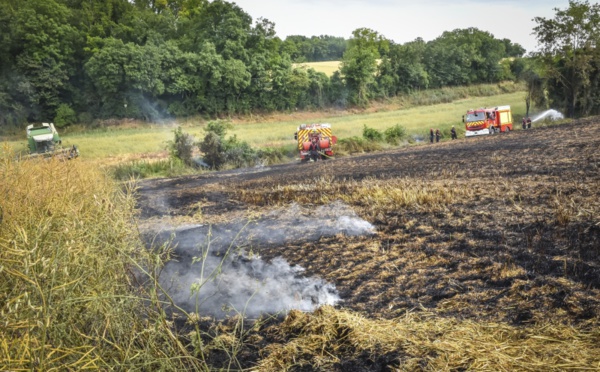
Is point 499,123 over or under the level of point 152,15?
under

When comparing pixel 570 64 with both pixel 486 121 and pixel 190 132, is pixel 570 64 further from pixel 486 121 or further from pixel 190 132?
pixel 190 132

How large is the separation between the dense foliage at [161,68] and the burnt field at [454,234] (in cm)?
3558

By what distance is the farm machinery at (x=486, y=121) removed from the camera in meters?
28.5

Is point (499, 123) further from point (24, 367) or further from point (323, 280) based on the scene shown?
point (24, 367)

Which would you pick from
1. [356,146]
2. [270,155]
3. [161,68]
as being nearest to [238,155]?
[270,155]

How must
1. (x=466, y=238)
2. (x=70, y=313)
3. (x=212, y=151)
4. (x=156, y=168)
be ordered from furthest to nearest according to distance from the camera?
(x=212, y=151), (x=156, y=168), (x=466, y=238), (x=70, y=313)

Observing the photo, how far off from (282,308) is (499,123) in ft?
88.7

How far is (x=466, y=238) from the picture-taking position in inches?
264

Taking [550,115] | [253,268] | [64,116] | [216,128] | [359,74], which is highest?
[359,74]

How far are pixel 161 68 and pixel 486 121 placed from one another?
31.7 m

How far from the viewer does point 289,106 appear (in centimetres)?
5512

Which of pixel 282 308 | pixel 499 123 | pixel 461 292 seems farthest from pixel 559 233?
pixel 499 123

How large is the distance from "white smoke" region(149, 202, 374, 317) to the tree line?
3285 centimetres

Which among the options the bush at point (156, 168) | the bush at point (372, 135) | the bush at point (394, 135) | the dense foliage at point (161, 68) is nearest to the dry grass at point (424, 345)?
the bush at point (156, 168)
